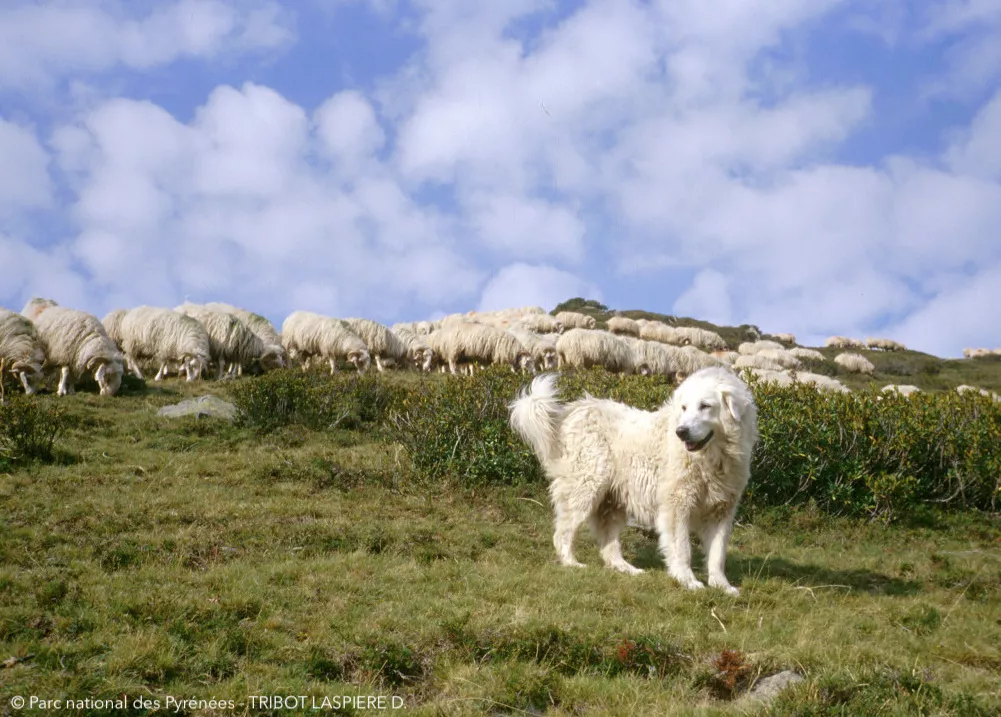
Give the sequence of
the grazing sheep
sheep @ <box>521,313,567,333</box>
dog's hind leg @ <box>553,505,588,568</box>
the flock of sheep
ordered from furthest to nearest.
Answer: sheep @ <box>521,313,567,333</box>
the flock of sheep
the grazing sheep
dog's hind leg @ <box>553,505,588,568</box>

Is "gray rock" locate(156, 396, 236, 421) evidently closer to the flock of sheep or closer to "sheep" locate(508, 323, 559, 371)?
the flock of sheep

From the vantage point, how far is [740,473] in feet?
24.2

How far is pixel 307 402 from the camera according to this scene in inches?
588

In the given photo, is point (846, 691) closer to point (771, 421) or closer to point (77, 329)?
point (771, 421)

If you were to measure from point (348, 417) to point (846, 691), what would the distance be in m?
11.6

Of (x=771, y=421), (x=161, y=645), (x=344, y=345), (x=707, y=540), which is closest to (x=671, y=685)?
(x=707, y=540)

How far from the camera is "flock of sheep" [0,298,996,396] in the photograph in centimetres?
1769

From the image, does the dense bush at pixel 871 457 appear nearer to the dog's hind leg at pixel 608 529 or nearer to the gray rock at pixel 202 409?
the dog's hind leg at pixel 608 529

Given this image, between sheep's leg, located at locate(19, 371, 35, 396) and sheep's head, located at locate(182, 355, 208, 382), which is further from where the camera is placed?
sheep's head, located at locate(182, 355, 208, 382)

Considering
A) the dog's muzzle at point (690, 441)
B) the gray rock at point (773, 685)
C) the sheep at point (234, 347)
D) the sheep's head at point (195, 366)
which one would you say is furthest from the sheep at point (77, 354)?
the gray rock at point (773, 685)

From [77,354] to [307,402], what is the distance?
6.35m

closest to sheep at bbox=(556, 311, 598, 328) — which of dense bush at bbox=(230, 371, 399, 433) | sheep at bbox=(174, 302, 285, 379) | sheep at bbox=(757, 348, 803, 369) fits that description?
sheep at bbox=(757, 348, 803, 369)

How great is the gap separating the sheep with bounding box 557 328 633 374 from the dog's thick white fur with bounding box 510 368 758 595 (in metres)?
19.4

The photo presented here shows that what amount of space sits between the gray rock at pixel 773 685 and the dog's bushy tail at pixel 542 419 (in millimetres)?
3469
